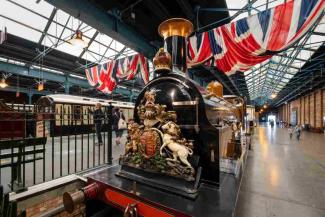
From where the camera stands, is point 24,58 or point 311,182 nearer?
point 311,182

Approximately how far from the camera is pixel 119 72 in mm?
6906

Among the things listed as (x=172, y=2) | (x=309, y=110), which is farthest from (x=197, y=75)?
(x=309, y=110)

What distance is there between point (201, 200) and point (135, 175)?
0.94 meters

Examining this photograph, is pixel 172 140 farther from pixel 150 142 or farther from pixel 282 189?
→ pixel 282 189

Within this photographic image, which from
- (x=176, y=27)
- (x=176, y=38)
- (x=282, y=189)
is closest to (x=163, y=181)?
(x=176, y=38)

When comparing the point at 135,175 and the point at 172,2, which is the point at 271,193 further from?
the point at 172,2

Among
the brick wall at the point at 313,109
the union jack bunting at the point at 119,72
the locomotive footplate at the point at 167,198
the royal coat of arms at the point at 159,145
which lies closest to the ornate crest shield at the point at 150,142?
the royal coat of arms at the point at 159,145

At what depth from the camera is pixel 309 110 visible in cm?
1727

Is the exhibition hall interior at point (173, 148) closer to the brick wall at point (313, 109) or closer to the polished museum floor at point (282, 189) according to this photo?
the polished museum floor at point (282, 189)

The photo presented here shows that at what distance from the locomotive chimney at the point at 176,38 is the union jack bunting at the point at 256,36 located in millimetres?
2006

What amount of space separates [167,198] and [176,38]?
7.32 feet

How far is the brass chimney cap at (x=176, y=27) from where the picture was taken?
252 centimetres

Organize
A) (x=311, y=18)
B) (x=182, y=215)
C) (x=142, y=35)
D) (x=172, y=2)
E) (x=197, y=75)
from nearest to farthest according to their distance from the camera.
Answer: (x=182, y=215) → (x=311, y=18) → (x=172, y=2) → (x=142, y=35) → (x=197, y=75)

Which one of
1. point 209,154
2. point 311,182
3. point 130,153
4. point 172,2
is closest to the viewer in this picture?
point 209,154
